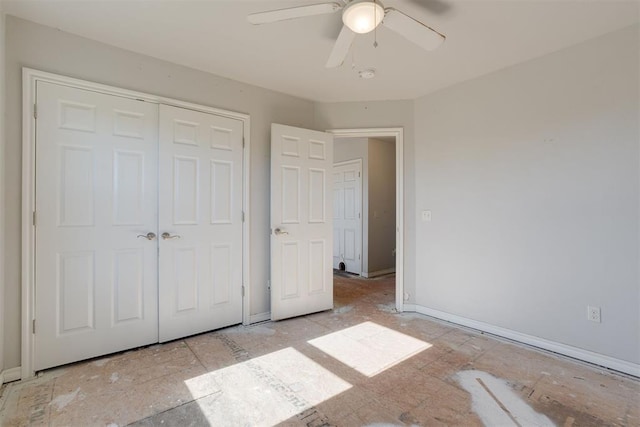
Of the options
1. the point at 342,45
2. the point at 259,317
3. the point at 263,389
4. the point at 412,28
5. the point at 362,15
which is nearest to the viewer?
the point at 362,15

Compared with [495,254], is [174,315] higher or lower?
lower

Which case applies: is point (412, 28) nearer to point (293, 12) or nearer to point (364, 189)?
point (293, 12)

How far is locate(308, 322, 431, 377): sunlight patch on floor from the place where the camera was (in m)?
2.33

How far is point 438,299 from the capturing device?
336 cm

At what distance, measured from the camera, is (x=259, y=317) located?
3207mm

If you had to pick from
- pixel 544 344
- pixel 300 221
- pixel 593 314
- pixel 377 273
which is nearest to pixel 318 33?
pixel 300 221

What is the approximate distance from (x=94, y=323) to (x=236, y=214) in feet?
4.55

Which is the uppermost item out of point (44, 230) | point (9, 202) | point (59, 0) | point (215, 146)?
point (59, 0)

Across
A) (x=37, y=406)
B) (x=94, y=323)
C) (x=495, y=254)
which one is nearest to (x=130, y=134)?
(x=94, y=323)

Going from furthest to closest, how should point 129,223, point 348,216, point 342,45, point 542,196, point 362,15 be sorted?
point 348,216, point 542,196, point 129,223, point 342,45, point 362,15

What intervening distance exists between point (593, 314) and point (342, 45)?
263cm

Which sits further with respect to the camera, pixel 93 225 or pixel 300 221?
pixel 300 221

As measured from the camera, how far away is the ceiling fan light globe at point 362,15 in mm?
1512

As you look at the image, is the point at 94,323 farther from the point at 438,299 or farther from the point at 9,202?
the point at 438,299
